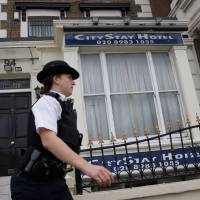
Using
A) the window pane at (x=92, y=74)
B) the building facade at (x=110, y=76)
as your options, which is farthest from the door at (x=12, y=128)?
the window pane at (x=92, y=74)

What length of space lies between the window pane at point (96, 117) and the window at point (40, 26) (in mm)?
4284

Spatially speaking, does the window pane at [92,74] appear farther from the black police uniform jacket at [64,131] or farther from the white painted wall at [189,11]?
the black police uniform jacket at [64,131]

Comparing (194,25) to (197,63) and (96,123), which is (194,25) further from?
(96,123)

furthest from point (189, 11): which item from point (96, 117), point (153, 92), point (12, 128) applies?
point (12, 128)

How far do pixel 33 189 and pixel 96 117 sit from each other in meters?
5.69

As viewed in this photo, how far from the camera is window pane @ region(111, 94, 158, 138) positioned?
8.00 metres

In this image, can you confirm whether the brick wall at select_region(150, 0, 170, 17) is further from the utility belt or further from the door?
the utility belt

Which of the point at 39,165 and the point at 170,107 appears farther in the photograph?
the point at 170,107

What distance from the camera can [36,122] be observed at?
2.21m

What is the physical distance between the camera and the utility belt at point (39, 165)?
2254mm

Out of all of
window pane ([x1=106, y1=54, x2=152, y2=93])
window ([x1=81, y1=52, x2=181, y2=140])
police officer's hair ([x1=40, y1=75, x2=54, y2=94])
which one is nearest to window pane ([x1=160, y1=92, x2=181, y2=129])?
window ([x1=81, y1=52, x2=181, y2=140])

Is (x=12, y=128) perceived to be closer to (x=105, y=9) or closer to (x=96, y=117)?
(x=96, y=117)

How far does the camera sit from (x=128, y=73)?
856 cm

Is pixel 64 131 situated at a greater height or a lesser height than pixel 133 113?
lesser
